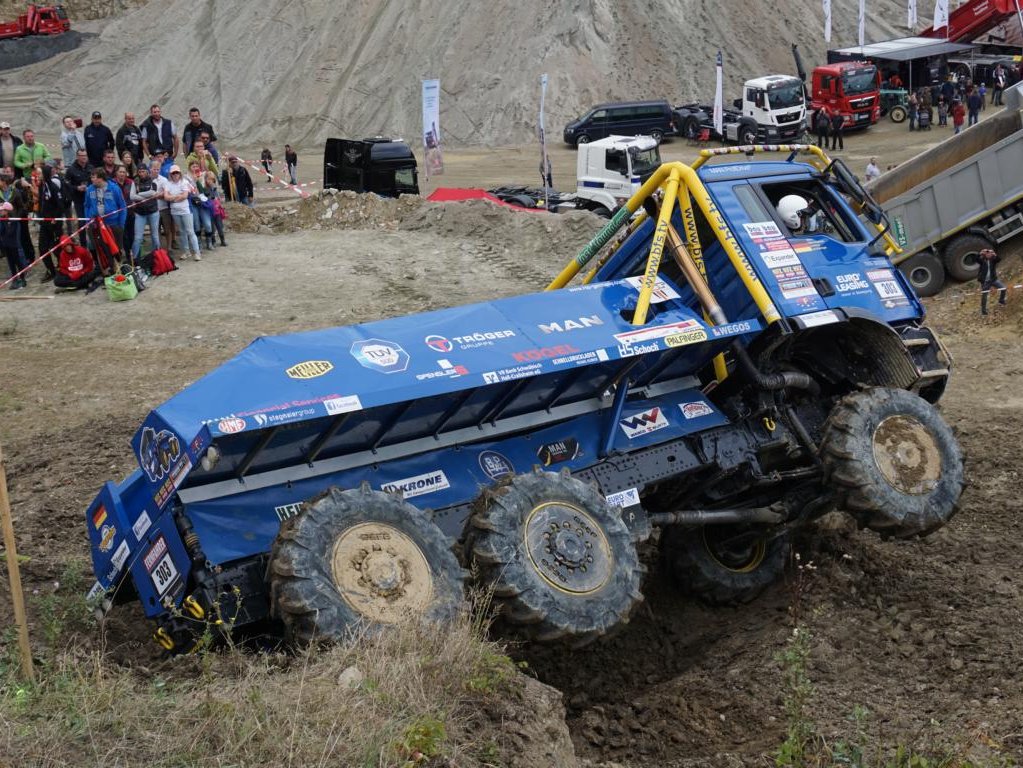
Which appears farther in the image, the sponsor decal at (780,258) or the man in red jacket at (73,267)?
the man in red jacket at (73,267)

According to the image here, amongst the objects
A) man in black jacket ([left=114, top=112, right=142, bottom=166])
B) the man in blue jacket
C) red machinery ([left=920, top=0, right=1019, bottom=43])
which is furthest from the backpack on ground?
red machinery ([left=920, top=0, right=1019, bottom=43])

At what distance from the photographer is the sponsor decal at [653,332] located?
732 centimetres

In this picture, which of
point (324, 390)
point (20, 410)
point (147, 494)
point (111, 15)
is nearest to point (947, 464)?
point (324, 390)

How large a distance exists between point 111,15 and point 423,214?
3400cm

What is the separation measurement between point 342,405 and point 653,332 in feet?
7.05

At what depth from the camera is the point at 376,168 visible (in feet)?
82.0

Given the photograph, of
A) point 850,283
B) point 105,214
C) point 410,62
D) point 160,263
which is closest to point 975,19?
point 410,62

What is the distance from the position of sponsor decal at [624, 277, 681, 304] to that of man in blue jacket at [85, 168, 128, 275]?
10.3 meters

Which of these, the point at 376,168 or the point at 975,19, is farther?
the point at 975,19

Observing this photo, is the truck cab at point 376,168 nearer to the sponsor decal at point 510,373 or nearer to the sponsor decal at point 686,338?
the sponsor decal at point 686,338

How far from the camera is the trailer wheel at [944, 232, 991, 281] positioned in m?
17.2

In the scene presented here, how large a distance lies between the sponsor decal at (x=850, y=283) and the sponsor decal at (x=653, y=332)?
1.44 meters

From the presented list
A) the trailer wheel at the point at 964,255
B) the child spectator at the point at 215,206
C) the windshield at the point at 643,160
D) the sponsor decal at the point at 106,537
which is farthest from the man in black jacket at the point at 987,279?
the sponsor decal at the point at 106,537

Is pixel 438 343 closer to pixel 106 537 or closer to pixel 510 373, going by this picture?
pixel 510 373
